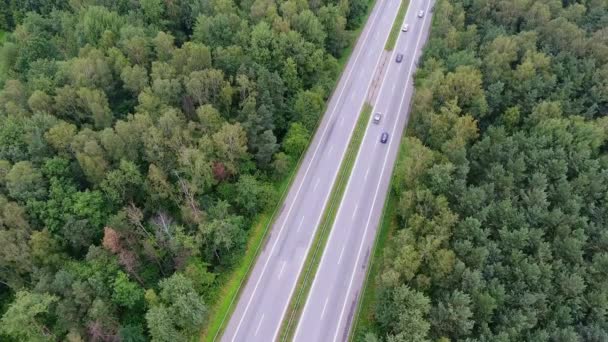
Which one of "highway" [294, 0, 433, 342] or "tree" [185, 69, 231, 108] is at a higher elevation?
"tree" [185, 69, 231, 108]

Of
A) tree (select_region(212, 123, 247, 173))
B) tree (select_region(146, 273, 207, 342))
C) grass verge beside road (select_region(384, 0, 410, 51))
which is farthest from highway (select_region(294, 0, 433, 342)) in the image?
tree (select_region(212, 123, 247, 173))

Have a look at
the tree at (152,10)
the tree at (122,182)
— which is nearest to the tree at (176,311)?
the tree at (122,182)

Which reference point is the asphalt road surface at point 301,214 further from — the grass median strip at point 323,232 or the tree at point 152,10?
the tree at point 152,10

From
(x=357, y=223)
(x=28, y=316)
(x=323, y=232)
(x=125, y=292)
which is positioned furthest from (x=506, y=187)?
(x=28, y=316)

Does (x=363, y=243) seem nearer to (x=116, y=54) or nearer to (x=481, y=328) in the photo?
(x=481, y=328)

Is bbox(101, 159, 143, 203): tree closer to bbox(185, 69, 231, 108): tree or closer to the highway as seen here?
bbox(185, 69, 231, 108): tree

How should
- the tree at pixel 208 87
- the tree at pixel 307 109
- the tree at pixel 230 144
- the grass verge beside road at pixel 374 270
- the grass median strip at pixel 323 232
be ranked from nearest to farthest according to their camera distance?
the grass verge beside road at pixel 374 270 < the grass median strip at pixel 323 232 < the tree at pixel 230 144 < the tree at pixel 208 87 < the tree at pixel 307 109
